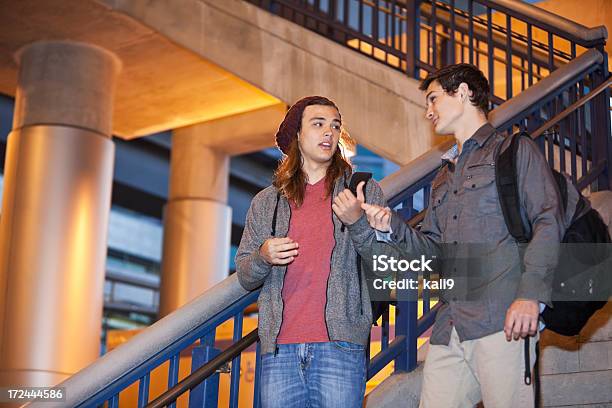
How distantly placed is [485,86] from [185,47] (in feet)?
16.8

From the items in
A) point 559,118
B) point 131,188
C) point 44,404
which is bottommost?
point 44,404

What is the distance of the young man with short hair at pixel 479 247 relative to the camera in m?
2.88

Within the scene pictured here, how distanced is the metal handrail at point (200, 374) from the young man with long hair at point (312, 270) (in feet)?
1.12

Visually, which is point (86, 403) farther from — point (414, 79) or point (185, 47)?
point (185, 47)

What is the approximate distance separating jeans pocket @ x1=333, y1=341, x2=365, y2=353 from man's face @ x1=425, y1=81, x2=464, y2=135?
2.76 feet

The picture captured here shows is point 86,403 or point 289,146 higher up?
point 289,146

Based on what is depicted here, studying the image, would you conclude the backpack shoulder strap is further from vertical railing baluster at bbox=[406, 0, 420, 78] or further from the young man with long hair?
vertical railing baluster at bbox=[406, 0, 420, 78]

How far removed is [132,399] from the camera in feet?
27.7

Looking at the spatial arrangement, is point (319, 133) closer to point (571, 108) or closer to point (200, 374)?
point (200, 374)

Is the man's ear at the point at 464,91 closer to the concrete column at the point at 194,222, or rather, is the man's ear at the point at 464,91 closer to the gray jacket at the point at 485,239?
the gray jacket at the point at 485,239

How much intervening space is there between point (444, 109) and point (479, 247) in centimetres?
56

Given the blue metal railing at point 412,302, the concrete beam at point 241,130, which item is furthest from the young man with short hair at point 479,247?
the concrete beam at point 241,130

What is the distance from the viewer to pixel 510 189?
121 inches

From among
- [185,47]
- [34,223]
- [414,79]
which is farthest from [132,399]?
[414,79]
